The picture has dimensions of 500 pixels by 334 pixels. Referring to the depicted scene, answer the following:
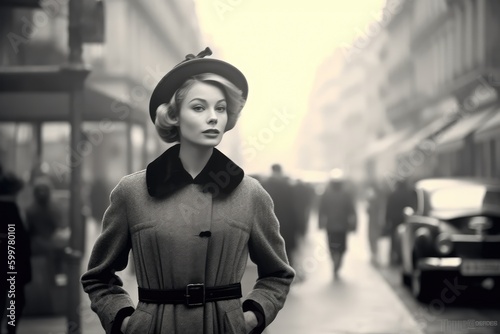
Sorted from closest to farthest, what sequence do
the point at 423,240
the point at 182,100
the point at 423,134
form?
the point at 182,100
the point at 423,240
the point at 423,134

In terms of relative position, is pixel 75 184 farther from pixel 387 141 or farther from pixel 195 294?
pixel 387 141

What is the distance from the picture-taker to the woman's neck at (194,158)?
2.87 meters

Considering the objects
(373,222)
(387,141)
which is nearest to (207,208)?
(373,222)

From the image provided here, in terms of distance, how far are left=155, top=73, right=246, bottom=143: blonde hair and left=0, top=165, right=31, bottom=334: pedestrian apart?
2828mm

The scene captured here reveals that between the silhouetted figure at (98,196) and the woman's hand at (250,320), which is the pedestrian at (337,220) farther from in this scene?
the woman's hand at (250,320)

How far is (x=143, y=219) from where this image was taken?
2818mm

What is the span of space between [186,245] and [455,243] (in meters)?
8.58

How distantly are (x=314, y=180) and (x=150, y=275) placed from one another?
1673 inches

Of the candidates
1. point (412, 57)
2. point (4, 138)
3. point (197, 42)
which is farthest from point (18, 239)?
point (197, 42)

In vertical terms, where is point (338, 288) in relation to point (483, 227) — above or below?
below

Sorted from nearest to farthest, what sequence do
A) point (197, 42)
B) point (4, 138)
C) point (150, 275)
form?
point (150, 275) → point (4, 138) → point (197, 42)

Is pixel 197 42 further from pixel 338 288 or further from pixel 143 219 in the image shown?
pixel 143 219

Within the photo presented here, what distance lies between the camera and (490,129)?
21.8m

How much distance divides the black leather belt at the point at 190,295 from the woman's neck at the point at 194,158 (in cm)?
37
